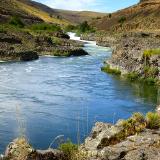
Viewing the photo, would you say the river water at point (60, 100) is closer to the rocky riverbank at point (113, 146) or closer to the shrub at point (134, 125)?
the rocky riverbank at point (113, 146)

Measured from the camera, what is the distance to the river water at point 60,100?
2333 cm

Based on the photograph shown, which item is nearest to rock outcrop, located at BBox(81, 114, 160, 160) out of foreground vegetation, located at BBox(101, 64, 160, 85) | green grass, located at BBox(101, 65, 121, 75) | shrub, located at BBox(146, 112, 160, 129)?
shrub, located at BBox(146, 112, 160, 129)

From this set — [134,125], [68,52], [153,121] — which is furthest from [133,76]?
[134,125]

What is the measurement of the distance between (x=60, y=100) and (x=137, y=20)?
119213mm

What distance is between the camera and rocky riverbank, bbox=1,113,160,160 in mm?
11406

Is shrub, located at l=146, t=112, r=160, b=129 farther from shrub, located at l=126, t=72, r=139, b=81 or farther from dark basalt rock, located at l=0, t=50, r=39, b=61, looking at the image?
dark basalt rock, located at l=0, t=50, r=39, b=61

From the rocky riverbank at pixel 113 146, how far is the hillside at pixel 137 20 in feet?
372

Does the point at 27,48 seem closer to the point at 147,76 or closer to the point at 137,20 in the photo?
the point at 147,76

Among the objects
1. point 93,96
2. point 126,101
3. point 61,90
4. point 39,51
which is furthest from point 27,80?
point 39,51

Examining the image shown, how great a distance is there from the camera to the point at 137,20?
149 meters

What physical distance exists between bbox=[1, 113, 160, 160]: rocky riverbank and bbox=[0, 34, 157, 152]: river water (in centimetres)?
107

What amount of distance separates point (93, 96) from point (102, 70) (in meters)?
17.3

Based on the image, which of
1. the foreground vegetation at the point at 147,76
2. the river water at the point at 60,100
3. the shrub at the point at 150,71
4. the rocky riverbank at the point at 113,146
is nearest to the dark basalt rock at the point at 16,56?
the river water at the point at 60,100

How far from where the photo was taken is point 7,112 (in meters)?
27.5
